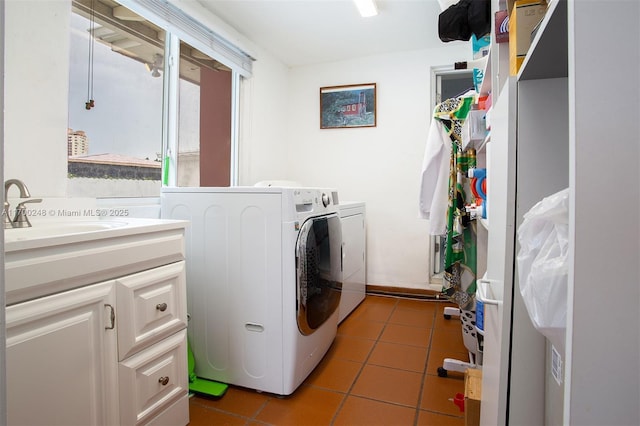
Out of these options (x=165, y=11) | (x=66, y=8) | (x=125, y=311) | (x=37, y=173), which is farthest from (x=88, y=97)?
(x=125, y=311)

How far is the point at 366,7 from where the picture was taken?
2436 mm

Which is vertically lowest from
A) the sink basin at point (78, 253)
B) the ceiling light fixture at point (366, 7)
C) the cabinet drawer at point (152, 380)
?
the cabinet drawer at point (152, 380)

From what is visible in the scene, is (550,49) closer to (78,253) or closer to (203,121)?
(78,253)

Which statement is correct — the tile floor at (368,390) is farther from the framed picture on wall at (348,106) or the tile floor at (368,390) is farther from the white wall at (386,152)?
the framed picture on wall at (348,106)

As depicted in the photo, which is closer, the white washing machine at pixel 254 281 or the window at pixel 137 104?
the white washing machine at pixel 254 281

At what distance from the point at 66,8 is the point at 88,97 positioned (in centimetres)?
40

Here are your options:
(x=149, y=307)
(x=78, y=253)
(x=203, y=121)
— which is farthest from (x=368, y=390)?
(x=203, y=121)

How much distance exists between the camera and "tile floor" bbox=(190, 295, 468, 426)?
1.58 metres

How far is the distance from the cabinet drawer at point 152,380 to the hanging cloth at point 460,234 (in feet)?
4.57

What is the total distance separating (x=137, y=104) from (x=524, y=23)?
2.07m

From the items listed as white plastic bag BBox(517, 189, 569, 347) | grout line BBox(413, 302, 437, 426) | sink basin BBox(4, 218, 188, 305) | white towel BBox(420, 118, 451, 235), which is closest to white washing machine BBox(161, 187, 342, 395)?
sink basin BBox(4, 218, 188, 305)

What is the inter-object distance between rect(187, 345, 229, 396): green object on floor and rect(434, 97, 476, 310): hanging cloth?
51.3 inches

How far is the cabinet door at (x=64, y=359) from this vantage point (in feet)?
2.94

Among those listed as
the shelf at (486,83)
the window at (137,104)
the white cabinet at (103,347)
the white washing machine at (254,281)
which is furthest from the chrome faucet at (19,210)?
the shelf at (486,83)
